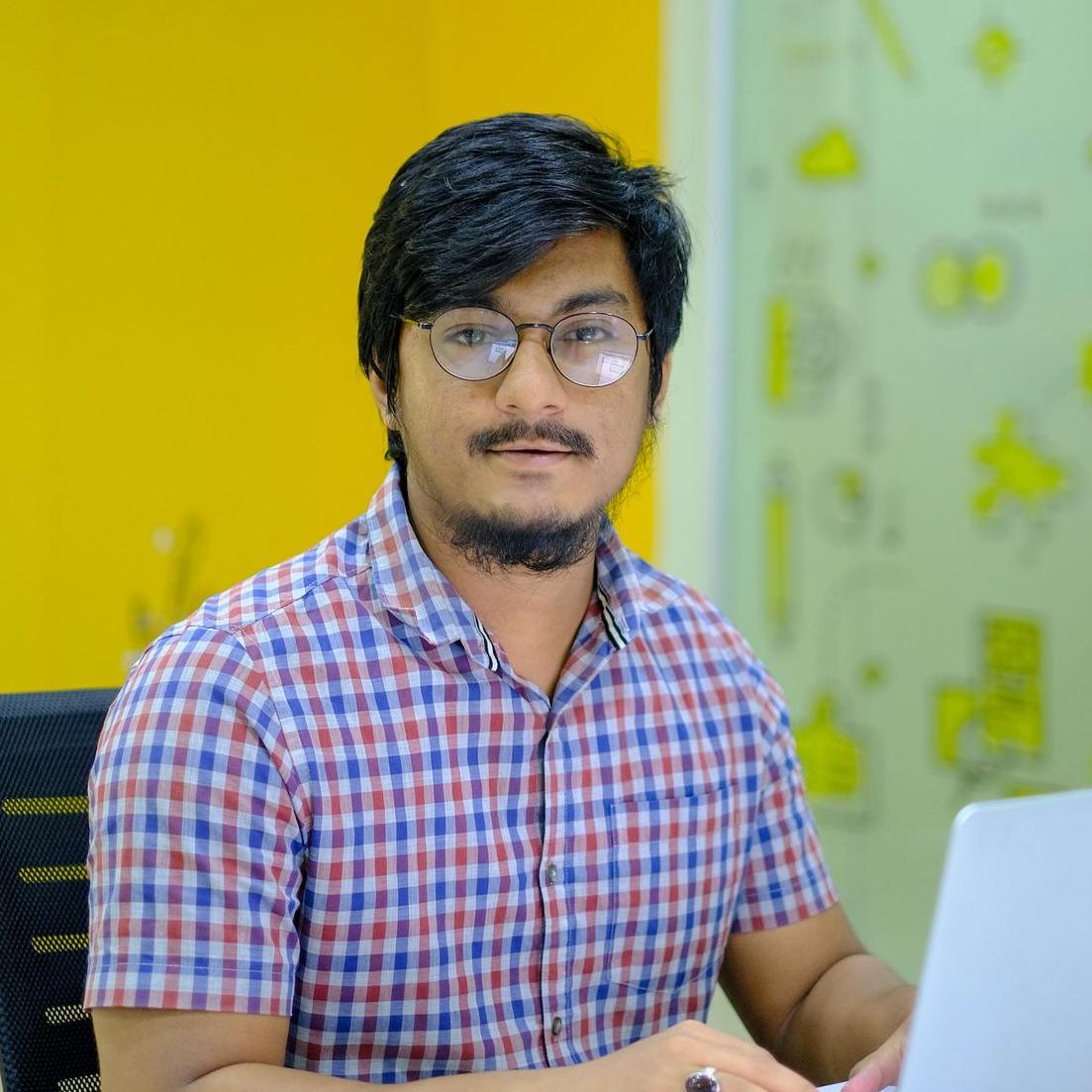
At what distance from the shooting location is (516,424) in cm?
135

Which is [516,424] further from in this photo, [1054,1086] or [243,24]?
[243,24]

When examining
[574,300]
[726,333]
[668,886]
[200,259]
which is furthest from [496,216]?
[200,259]

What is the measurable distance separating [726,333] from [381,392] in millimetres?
1715

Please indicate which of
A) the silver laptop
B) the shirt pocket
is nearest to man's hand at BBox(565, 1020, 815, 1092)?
the silver laptop

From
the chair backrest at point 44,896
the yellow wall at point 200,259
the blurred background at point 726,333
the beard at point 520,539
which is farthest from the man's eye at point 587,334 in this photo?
the yellow wall at point 200,259

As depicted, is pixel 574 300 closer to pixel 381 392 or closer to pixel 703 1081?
pixel 381 392

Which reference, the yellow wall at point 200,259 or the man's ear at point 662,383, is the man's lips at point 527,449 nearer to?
the man's ear at point 662,383

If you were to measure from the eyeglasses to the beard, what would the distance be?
0.41 feet

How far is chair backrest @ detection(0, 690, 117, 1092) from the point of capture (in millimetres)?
1342

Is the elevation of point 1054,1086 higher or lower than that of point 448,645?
lower

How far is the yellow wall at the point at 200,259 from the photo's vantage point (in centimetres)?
307

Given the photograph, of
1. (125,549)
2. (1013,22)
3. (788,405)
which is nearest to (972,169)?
(1013,22)

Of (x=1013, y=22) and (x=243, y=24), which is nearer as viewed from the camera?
(x=1013, y=22)

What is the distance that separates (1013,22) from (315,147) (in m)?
1.56
